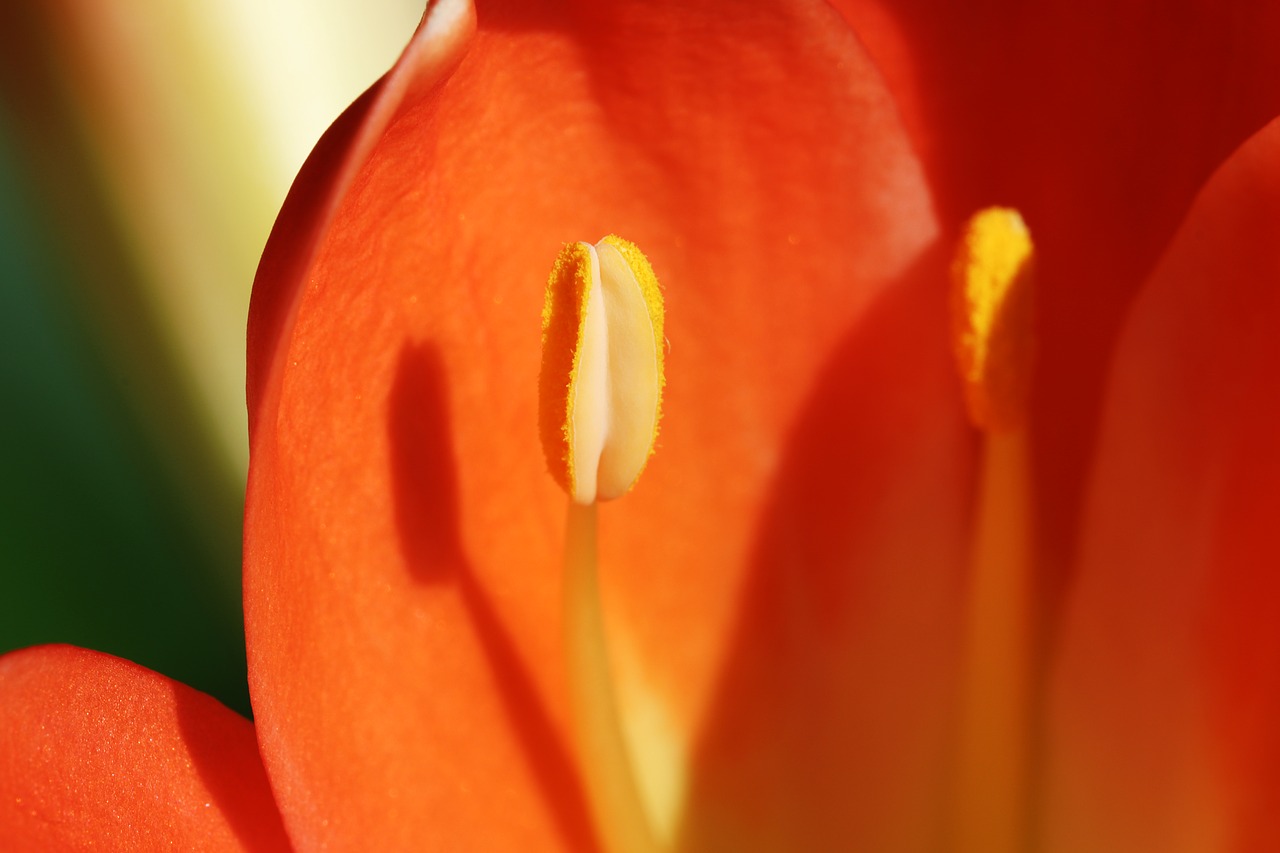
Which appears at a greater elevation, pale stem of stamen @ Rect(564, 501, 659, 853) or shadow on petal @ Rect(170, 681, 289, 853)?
shadow on petal @ Rect(170, 681, 289, 853)

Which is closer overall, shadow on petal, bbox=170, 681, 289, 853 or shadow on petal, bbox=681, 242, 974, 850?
shadow on petal, bbox=170, 681, 289, 853

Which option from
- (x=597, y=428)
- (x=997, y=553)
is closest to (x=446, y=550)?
(x=597, y=428)

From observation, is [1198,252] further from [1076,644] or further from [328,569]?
[328,569]

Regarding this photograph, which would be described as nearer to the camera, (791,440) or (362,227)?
(362,227)

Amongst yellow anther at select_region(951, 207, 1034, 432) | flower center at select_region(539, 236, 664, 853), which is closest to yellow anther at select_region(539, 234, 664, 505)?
flower center at select_region(539, 236, 664, 853)

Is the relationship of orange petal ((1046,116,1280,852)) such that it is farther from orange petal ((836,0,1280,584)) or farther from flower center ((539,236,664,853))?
flower center ((539,236,664,853))

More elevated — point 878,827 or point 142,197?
point 142,197

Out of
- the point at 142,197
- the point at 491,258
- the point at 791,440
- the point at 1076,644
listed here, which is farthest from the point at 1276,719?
the point at 142,197
